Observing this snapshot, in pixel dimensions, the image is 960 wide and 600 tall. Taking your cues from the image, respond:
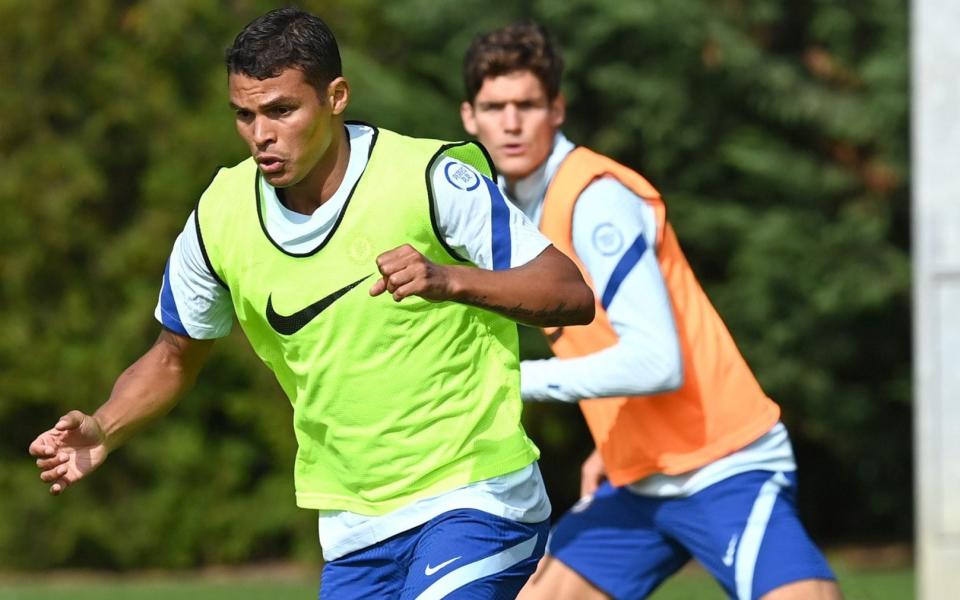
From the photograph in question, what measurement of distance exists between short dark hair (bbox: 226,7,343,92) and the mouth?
0.18 meters

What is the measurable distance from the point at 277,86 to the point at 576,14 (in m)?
7.92

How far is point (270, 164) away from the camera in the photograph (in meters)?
3.52

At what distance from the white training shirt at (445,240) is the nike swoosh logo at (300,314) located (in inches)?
4.7

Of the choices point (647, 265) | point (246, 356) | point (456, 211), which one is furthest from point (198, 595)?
point (456, 211)

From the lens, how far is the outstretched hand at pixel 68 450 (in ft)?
12.0

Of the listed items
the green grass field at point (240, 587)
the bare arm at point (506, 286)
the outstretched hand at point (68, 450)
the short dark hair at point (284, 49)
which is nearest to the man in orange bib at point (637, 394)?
the bare arm at point (506, 286)

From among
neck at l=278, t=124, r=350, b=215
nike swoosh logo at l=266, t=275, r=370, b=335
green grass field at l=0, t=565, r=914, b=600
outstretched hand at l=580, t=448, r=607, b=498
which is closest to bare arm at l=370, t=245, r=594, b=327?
nike swoosh logo at l=266, t=275, r=370, b=335

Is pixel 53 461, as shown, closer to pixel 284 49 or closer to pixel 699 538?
pixel 284 49

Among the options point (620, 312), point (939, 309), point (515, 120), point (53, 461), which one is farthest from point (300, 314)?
point (939, 309)

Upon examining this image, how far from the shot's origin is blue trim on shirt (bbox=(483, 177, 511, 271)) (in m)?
3.51

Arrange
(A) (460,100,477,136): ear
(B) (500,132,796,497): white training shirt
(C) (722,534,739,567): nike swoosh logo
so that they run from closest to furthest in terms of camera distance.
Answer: (B) (500,132,796,497): white training shirt, (C) (722,534,739,567): nike swoosh logo, (A) (460,100,477,136): ear

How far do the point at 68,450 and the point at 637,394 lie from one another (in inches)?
62.4

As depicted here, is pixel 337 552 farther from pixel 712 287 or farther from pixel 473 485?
pixel 712 287

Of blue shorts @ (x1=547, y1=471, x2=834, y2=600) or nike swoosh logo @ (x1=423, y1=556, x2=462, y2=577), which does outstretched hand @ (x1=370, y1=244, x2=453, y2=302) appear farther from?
blue shorts @ (x1=547, y1=471, x2=834, y2=600)
